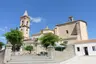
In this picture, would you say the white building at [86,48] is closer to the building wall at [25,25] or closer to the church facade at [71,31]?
the church facade at [71,31]

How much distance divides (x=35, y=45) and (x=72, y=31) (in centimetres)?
1494

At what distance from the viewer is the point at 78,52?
27.2m

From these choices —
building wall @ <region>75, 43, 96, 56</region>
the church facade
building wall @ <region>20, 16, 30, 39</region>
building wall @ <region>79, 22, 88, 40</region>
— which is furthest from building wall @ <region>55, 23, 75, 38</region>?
building wall @ <region>20, 16, 30, 39</region>

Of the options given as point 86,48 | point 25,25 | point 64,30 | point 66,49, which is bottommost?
point 66,49

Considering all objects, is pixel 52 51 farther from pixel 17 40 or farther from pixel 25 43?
pixel 25 43

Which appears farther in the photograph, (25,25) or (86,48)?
(25,25)

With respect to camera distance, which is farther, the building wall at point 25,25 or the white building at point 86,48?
the building wall at point 25,25

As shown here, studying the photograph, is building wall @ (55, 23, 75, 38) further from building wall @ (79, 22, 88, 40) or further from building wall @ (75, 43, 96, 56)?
building wall @ (75, 43, 96, 56)

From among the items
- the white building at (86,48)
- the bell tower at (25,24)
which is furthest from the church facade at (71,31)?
the bell tower at (25,24)

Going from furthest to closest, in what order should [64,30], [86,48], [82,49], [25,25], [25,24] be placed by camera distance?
[25,24], [25,25], [64,30], [82,49], [86,48]

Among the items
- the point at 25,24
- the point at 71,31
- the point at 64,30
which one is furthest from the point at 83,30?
the point at 25,24

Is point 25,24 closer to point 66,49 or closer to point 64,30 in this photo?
point 64,30

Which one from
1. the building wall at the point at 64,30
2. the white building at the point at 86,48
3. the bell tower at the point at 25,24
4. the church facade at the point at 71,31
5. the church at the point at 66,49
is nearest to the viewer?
the church at the point at 66,49

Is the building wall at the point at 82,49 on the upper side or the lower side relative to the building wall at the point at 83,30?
lower
